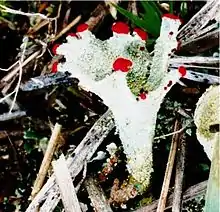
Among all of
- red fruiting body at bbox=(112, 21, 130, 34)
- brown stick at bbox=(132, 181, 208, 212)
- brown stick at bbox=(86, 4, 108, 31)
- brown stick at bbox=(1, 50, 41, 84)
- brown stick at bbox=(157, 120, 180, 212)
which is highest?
brown stick at bbox=(86, 4, 108, 31)

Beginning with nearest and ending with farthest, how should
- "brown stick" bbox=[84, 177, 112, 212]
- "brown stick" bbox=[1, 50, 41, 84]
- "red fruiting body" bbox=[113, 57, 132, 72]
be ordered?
"red fruiting body" bbox=[113, 57, 132, 72], "brown stick" bbox=[84, 177, 112, 212], "brown stick" bbox=[1, 50, 41, 84]

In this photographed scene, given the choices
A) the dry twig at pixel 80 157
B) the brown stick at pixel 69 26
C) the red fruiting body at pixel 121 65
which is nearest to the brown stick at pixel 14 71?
the brown stick at pixel 69 26

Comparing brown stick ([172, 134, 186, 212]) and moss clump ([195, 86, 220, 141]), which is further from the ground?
moss clump ([195, 86, 220, 141])

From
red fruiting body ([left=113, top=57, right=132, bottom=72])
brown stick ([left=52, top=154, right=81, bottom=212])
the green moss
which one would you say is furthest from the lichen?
brown stick ([left=52, top=154, right=81, bottom=212])

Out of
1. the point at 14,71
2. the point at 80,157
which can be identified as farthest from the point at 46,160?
the point at 14,71

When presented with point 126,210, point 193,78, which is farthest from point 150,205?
point 193,78

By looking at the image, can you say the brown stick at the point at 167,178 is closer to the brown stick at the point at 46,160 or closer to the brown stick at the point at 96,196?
the brown stick at the point at 96,196

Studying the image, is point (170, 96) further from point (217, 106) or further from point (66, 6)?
point (66, 6)

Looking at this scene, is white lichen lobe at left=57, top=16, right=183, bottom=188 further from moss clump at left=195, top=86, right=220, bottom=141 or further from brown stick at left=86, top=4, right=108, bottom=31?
brown stick at left=86, top=4, right=108, bottom=31
